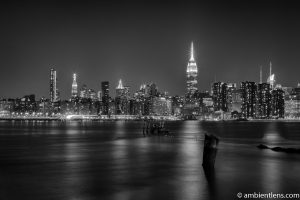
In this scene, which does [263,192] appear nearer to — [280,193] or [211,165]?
[280,193]

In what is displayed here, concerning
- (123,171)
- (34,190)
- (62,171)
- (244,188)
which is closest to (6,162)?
(62,171)

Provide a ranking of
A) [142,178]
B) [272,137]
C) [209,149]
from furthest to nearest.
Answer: [272,137] < [209,149] < [142,178]

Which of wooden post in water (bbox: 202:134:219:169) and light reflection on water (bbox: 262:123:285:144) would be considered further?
light reflection on water (bbox: 262:123:285:144)

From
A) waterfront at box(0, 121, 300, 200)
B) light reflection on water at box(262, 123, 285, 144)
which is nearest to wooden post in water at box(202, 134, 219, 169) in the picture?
waterfront at box(0, 121, 300, 200)

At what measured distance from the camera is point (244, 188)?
2298 cm

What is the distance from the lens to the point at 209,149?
2898 centimetres

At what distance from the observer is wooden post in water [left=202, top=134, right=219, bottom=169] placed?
2820 cm

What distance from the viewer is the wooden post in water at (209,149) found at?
2820 centimetres

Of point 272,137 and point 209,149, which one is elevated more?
point 209,149

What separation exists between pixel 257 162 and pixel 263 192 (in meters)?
13.2

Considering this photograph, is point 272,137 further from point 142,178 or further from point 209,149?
point 142,178

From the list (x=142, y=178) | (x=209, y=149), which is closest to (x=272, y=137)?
(x=209, y=149)

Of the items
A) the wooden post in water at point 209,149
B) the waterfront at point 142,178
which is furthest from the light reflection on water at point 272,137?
the wooden post in water at point 209,149

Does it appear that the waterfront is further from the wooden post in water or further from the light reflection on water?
the light reflection on water
